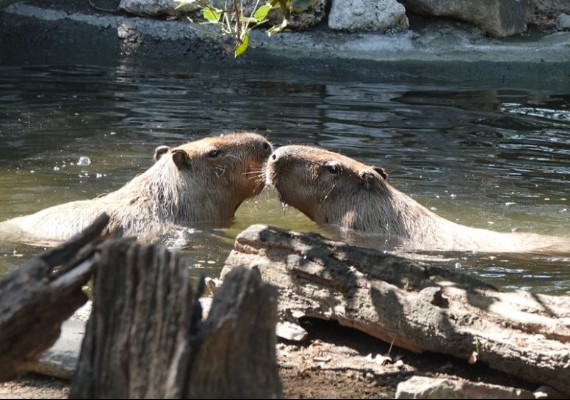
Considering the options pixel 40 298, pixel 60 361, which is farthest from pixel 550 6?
pixel 40 298

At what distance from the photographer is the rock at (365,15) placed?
46.8 ft

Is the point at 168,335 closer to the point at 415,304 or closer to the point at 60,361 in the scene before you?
the point at 60,361

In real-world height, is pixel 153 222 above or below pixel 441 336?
below

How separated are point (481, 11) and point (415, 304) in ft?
37.8

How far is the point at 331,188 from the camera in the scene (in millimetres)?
Answer: 6832

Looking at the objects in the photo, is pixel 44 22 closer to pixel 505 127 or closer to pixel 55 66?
pixel 55 66

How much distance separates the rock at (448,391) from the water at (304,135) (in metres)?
2.53

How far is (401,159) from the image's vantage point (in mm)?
9258

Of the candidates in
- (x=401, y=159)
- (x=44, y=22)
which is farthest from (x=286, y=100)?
(x=44, y=22)

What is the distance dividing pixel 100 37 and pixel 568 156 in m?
7.92

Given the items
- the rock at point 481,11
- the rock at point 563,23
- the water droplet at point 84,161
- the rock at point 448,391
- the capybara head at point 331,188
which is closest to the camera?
the rock at point 448,391

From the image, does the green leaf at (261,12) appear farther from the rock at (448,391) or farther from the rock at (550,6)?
the rock at (550,6)

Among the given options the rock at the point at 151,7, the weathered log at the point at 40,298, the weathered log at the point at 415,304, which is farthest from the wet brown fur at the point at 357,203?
the rock at the point at 151,7

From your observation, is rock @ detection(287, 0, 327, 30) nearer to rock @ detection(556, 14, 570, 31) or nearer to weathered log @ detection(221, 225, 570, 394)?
rock @ detection(556, 14, 570, 31)
